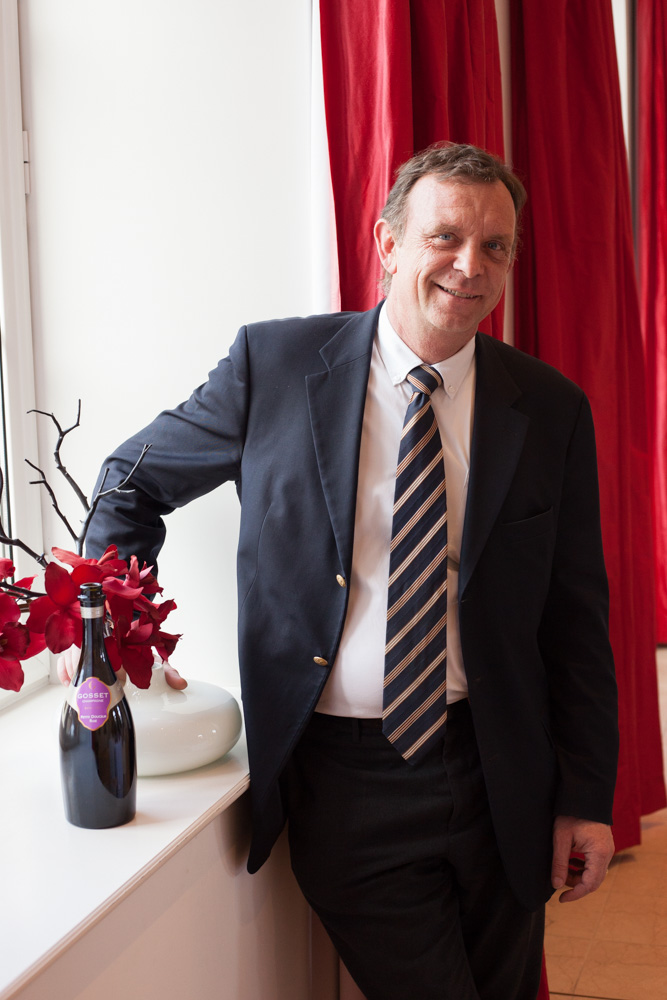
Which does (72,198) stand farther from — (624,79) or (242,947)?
(624,79)

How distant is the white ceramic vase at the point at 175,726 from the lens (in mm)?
1302

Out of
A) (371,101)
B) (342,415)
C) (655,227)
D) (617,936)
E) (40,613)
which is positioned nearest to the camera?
(40,613)

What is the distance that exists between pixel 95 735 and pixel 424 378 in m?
0.69

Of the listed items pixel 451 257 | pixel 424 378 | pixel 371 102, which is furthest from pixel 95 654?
pixel 371 102

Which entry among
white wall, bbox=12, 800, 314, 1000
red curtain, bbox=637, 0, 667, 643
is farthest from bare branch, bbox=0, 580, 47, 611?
red curtain, bbox=637, 0, 667, 643

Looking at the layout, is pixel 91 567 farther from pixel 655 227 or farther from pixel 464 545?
pixel 655 227

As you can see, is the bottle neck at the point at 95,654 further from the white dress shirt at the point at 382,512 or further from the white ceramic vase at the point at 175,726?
the white dress shirt at the point at 382,512

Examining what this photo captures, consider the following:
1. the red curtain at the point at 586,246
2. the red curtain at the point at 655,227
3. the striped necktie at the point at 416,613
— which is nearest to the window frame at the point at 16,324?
the striped necktie at the point at 416,613

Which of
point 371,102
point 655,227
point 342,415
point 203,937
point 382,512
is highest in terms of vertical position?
point 655,227

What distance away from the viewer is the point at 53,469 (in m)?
1.75

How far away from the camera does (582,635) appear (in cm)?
141

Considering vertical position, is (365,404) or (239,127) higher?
(239,127)

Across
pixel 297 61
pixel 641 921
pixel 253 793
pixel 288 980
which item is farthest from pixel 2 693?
pixel 641 921

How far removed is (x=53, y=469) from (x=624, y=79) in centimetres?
409
